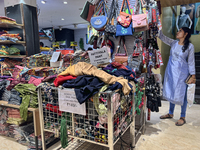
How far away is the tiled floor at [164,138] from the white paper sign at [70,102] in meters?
0.93

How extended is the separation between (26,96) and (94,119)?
107cm

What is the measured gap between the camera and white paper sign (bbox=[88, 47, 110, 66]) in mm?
1768

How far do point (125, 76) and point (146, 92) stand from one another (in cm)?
96

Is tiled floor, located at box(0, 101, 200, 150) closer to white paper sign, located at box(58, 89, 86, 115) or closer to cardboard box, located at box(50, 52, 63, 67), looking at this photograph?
white paper sign, located at box(58, 89, 86, 115)

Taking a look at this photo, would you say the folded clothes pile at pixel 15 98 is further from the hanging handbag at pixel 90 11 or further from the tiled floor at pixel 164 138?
the hanging handbag at pixel 90 11

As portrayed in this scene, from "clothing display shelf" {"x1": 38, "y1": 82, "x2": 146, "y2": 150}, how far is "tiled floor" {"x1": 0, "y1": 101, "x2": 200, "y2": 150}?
2.02 ft

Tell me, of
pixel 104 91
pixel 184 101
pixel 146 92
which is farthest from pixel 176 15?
pixel 104 91

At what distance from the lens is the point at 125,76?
1.64m

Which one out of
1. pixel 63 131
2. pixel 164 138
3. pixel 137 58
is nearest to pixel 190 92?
pixel 164 138

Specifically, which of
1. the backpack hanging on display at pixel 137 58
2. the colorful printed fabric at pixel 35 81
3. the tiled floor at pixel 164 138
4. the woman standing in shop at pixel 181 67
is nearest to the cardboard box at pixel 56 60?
the colorful printed fabric at pixel 35 81

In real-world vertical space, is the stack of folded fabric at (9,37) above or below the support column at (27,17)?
below

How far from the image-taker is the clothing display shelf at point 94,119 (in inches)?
53.0

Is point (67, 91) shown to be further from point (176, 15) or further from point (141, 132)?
point (176, 15)

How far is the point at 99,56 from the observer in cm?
179
